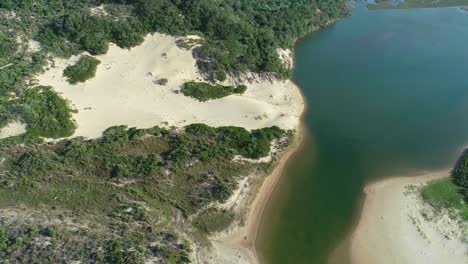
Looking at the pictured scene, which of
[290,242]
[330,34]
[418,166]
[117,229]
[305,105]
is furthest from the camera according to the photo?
[330,34]

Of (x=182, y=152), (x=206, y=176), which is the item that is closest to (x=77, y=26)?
(x=182, y=152)

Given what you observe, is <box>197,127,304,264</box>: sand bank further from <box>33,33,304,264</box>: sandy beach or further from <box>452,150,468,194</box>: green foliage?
<box>452,150,468,194</box>: green foliage

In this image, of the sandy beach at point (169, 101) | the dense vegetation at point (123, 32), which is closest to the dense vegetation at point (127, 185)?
the sandy beach at point (169, 101)

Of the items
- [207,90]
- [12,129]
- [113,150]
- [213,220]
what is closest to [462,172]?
[213,220]

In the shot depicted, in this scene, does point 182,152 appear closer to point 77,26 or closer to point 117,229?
point 117,229

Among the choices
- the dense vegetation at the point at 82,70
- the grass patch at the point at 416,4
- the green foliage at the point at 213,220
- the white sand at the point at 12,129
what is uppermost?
the dense vegetation at the point at 82,70

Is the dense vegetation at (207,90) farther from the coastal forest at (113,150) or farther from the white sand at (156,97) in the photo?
the white sand at (156,97)

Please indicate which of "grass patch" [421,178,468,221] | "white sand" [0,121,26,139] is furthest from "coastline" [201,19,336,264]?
"white sand" [0,121,26,139]
